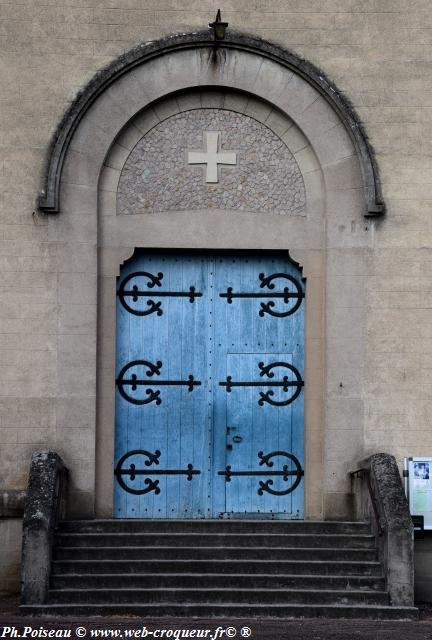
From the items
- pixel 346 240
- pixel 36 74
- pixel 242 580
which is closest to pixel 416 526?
pixel 242 580

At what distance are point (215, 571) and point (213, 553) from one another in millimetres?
259

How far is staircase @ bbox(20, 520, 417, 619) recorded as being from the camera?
11469 millimetres

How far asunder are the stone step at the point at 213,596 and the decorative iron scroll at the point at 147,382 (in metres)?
2.34

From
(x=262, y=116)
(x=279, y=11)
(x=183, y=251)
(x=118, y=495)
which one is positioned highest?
(x=279, y=11)

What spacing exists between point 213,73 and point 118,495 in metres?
4.39

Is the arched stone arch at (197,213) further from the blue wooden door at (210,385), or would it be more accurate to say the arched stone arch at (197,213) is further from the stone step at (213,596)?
the stone step at (213,596)

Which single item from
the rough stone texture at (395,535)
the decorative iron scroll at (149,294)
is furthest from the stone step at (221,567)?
the decorative iron scroll at (149,294)

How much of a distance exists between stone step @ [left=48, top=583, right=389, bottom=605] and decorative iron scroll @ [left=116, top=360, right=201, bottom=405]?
92.3 inches

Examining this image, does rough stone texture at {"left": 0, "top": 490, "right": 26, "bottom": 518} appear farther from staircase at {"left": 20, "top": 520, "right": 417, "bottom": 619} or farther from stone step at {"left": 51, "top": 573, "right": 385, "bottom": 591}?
stone step at {"left": 51, "top": 573, "right": 385, "bottom": 591}

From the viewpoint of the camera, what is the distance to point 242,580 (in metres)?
11.7

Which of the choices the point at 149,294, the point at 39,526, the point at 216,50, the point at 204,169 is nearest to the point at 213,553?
the point at 39,526

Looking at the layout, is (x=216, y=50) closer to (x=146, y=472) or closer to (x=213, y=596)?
(x=146, y=472)

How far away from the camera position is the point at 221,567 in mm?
11898

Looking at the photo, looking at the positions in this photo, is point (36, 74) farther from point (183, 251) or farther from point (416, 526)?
point (416, 526)
